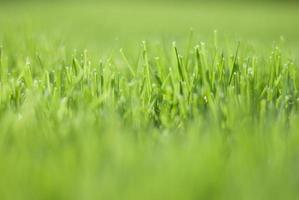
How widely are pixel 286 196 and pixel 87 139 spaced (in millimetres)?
470

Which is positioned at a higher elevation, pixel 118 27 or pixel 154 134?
pixel 154 134

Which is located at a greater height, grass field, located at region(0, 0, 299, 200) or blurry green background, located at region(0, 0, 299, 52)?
grass field, located at region(0, 0, 299, 200)

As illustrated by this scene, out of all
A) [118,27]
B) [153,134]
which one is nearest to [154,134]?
[153,134]

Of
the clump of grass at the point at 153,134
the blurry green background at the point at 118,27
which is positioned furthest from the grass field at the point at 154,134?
the blurry green background at the point at 118,27

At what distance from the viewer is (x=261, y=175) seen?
1.12m

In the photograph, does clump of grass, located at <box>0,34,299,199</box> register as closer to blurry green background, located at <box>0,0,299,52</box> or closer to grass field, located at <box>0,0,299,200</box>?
grass field, located at <box>0,0,299,200</box>

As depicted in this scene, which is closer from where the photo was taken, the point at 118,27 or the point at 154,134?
the point at 154,134

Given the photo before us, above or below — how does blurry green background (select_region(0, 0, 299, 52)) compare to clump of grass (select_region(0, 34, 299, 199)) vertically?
below

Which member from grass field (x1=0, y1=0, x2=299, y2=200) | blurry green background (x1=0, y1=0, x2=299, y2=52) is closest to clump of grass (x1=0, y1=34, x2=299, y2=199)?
grass field (x1=0, y1=0, x2=299, y2=200)

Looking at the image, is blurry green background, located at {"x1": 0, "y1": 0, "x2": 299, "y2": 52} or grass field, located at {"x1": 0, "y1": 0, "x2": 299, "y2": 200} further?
blurry green background, located at {"x1": 0, "y1": 0, "x2": 299, "y2": 52}

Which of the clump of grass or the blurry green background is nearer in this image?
the clump of grass

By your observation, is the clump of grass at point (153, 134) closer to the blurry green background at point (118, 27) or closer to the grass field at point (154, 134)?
the grass field at point (154, 134)

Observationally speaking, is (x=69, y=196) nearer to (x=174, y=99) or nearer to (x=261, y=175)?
(x=261, y=175)

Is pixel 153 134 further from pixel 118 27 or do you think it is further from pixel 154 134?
pixel 118 27
